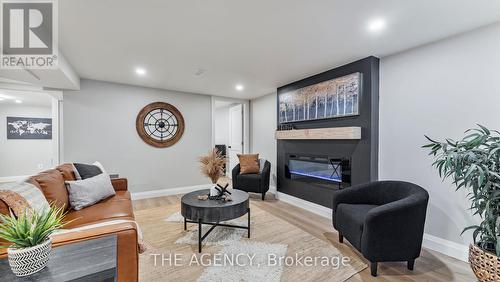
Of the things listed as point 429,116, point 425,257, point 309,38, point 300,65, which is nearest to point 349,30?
point 309,38

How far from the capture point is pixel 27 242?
3.11 feet

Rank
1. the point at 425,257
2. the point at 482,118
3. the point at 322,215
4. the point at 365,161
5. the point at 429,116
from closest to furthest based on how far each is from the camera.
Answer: the point at 482,118 < the point at 425,257 < the point at 429,116 < the point at 365,161 < the point at 322,215

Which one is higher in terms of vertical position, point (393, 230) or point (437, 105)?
point (437, 105)

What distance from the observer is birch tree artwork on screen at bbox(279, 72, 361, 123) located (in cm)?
302

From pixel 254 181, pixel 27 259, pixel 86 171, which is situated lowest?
pixel 254 181

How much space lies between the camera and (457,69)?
87.7 inches

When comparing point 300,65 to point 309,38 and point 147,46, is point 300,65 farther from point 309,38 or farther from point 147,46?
point 147,46

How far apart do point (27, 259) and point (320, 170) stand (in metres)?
3.40

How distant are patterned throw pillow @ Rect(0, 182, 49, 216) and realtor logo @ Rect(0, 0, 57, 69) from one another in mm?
1419

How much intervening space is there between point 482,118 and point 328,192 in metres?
1.94

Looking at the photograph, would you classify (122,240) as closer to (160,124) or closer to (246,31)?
(246,31)

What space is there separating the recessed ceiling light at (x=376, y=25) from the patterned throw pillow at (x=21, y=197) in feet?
9.77

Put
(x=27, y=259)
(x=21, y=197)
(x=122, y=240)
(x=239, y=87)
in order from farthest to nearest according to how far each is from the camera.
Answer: (x=239, y=87), (x=21, y=197), (x=122, y=240), (x=27, y=259)

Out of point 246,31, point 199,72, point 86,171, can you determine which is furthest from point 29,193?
point 199,72
